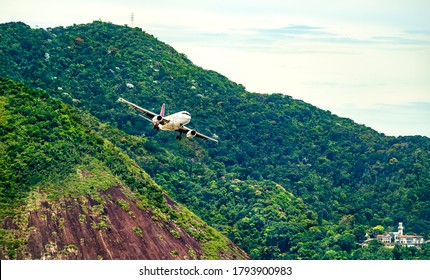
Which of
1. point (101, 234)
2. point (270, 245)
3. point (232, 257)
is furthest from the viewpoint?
point (270, 245)

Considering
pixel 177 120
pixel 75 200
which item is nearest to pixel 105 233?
pixel 75 200

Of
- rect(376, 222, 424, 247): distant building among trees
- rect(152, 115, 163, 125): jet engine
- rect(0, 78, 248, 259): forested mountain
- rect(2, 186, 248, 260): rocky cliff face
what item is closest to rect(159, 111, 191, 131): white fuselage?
rect(152, 115, 163, 125): jet engine

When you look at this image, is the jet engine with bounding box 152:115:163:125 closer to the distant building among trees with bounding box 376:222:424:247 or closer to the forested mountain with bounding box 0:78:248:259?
the forested mountain with bounding box 0:78:248:259

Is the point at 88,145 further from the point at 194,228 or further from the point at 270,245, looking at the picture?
the point at 270,245

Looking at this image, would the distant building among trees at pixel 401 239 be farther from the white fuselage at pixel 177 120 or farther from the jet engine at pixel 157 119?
the jet engine at pixel 157 119

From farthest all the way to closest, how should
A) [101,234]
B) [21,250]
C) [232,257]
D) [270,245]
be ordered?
1. [270,245]
2. [232,257]
3. [101,234]
4. [21,250]

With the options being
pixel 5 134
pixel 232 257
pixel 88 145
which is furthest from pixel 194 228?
pixel 5 134

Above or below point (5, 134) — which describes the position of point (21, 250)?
below

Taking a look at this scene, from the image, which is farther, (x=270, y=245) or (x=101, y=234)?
(x=270, y=245)
